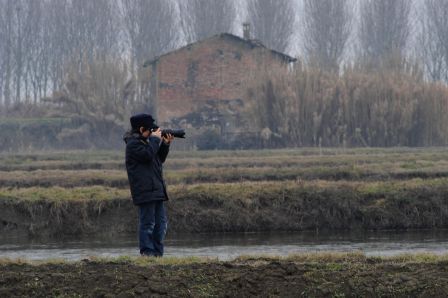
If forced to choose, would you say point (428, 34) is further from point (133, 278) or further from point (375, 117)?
point (133, 278)

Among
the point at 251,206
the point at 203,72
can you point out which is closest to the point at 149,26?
the point at 203,72

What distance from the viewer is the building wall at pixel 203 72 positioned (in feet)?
169

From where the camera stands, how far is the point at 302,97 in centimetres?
4359

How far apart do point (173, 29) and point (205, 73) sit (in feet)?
92.4

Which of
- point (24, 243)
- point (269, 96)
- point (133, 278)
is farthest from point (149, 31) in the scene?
point (133, 278)

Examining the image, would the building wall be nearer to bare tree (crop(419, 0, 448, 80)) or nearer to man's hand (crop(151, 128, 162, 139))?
bare tree (crop(419, 0, 448, 80))

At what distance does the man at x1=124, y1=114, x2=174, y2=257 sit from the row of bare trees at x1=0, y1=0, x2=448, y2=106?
206ft

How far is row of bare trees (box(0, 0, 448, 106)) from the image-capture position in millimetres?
77500

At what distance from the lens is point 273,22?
257 ft

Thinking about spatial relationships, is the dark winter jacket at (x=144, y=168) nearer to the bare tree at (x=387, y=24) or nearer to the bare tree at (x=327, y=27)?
the bare tree at (x=327, y=27)

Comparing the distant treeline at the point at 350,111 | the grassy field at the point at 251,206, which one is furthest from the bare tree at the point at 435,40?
the grassy field at the point at 251,206

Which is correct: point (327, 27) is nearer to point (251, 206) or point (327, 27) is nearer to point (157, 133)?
point (251, 206)

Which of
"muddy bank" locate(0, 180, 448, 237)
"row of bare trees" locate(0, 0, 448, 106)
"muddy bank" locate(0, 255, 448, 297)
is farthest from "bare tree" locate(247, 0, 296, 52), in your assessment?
"muddy bank" locate(0, 255, 448, 297)

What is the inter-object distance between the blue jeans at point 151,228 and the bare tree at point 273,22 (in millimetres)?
65257
